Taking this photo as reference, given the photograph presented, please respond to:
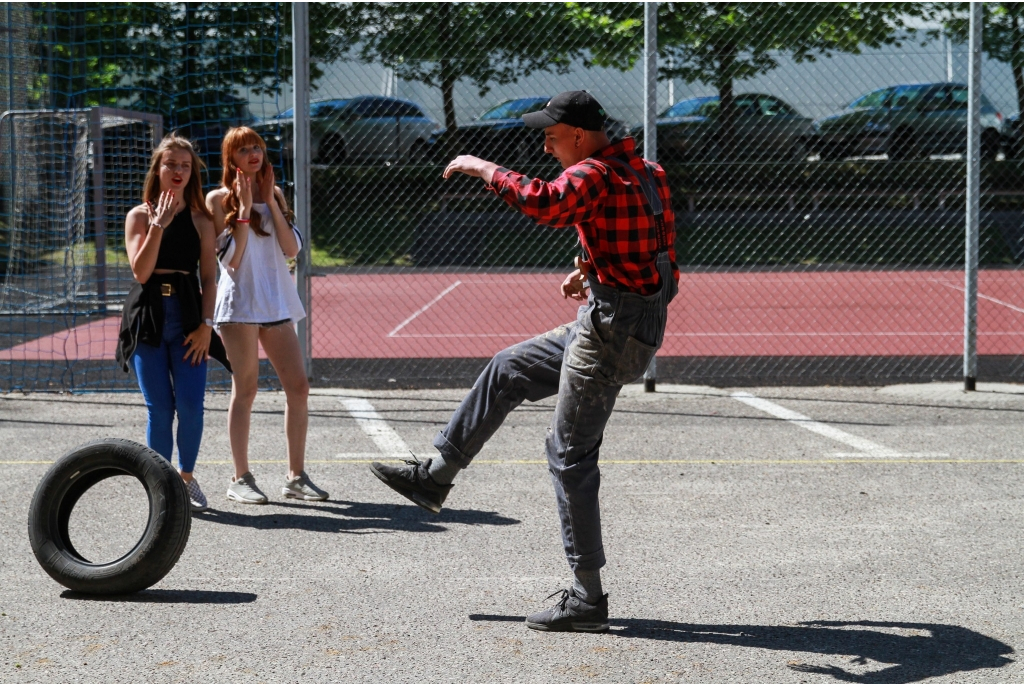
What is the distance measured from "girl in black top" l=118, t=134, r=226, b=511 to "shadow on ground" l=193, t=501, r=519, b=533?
275mm

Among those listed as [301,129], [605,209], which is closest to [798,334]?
[301,129]

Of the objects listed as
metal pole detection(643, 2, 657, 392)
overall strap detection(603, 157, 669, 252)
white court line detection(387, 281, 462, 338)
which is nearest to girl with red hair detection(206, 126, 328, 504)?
overall strap detection(603, 157, 669, 252)

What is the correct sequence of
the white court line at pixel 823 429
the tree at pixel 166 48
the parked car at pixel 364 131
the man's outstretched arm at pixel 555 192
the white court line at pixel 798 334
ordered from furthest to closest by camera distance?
the tree at pixel 166 48 → the parked car at pixel 364 131 → the white court line at pixel 798 334 → the white court line at pixel 823 429 → the man's outstretched arm at pixel 555 192

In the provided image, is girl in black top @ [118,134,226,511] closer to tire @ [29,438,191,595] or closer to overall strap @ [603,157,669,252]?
tire @ [29,438,191,595]

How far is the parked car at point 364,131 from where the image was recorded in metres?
13.7

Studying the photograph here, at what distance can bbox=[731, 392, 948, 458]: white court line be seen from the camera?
7.30 meters

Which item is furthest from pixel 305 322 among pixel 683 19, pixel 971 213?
pixel 683 19

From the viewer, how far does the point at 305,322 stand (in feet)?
31.3

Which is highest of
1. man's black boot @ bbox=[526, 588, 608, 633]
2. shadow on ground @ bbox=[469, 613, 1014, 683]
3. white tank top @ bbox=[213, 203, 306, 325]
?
white tank top @ bbox=[213, 203, 306, 325]

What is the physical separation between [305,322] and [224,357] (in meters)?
3.30

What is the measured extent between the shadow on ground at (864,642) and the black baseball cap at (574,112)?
72.3 inches

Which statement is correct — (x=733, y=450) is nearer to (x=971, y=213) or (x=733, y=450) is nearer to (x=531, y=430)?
(x=531, y=430)

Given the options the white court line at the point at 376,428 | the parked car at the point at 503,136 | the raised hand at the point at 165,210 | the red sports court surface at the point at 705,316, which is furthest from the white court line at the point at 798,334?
the raised hand at the point at 165,210

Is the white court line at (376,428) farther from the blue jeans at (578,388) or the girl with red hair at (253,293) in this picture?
the blue jeans at (578,388)
